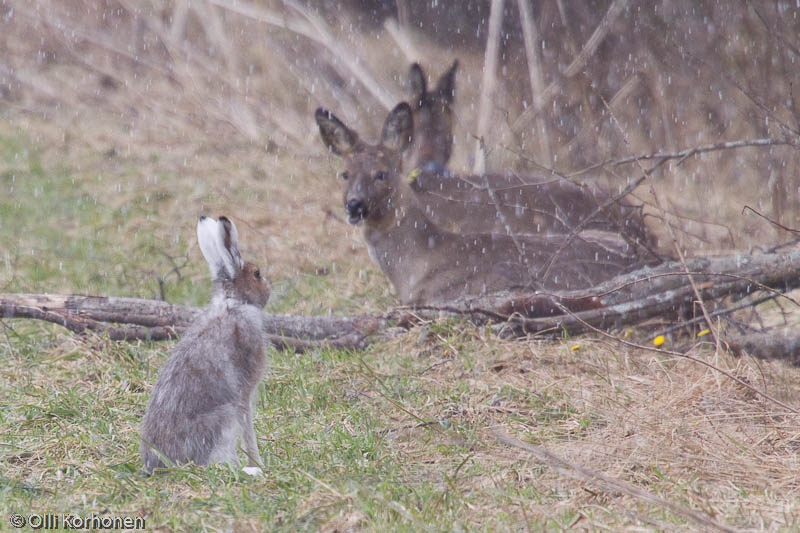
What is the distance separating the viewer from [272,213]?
1198 centimetres

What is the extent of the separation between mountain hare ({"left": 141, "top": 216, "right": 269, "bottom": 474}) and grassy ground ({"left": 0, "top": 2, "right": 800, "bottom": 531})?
0.13m

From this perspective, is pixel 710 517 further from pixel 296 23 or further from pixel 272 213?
pixel 296 23

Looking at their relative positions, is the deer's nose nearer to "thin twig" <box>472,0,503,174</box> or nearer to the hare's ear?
"thin twig" <box>472,0,503,174</box>

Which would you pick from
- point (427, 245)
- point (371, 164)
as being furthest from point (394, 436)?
point (371, 164)

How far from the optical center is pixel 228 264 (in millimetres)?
4730

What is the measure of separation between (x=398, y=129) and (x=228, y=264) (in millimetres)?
4622

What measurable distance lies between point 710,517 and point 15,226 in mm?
8905

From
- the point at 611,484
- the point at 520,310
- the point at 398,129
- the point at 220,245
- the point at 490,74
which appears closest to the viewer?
the point at 611,484

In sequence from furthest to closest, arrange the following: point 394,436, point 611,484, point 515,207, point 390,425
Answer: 1. point 515,207
2. point 390,425
3. point 394,436
4. point 611,484

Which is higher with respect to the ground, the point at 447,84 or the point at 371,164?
the point at 447,84

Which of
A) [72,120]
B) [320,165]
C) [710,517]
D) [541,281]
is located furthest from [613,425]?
[72,120]

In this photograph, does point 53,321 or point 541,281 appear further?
point 541,281

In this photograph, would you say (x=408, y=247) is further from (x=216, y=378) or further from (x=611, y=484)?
(x=611, y=484)

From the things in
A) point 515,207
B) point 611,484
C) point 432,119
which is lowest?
point 611,484
